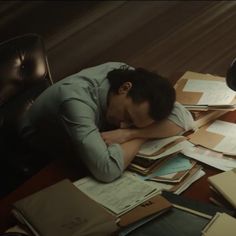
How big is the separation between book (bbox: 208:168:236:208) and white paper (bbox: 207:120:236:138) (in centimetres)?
27

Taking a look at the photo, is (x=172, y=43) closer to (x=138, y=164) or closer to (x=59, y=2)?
(x=59, y=2)

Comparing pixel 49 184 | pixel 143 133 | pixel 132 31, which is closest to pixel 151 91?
pixel 143 133

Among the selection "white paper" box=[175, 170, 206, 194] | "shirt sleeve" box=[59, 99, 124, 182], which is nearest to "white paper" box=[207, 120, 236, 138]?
"white paper" box=[175, 170, 206, 194]

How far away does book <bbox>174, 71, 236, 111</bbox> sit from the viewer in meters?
1.78

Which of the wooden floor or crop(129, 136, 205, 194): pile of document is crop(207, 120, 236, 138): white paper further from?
the wooden floor

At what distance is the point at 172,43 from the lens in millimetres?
3545

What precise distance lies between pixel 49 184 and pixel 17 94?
60 cm

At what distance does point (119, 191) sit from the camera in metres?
1.44

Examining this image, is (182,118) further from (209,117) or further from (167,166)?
(167,166)

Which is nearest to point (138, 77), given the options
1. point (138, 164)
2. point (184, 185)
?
point (138, 164)

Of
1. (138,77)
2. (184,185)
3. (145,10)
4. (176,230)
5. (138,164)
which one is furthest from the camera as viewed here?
(145,10)

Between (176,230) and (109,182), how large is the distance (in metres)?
0.37

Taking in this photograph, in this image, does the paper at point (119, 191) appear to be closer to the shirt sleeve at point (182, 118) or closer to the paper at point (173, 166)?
the paper at point (173, 166)

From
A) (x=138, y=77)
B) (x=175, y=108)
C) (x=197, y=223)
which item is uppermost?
(x=138, y=77)
